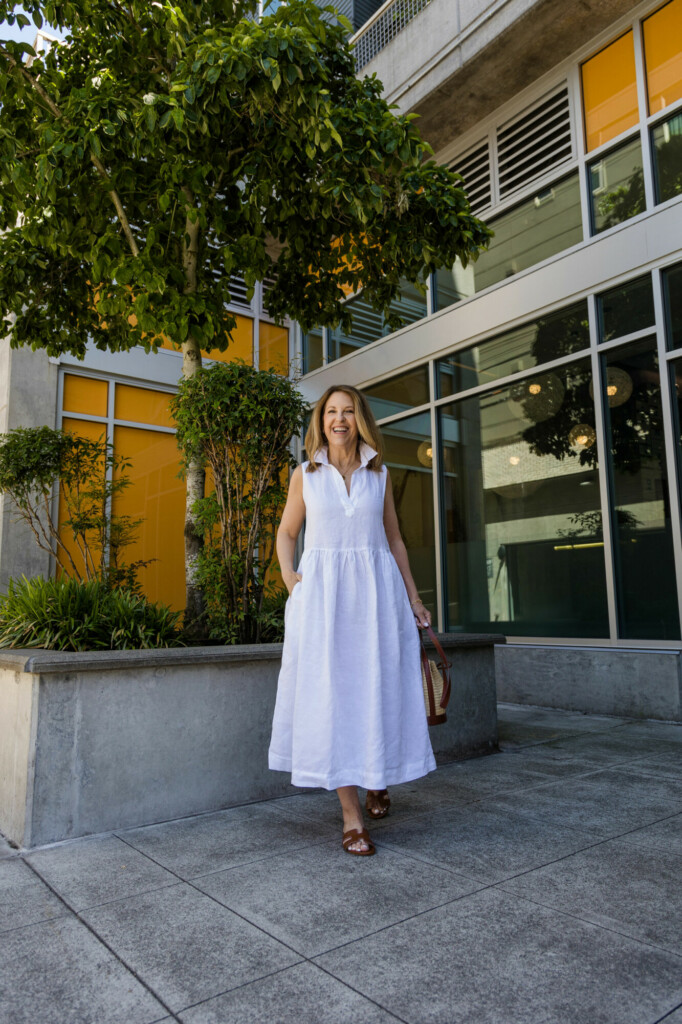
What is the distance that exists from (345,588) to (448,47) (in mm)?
8252

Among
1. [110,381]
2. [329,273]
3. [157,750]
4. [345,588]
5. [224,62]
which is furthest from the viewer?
[110,381]

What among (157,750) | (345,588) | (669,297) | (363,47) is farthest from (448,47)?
(157,750)

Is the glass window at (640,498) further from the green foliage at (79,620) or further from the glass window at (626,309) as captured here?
the green foliage at (79,620)

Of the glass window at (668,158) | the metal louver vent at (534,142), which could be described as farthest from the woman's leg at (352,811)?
the metal louver vent at (534,142)

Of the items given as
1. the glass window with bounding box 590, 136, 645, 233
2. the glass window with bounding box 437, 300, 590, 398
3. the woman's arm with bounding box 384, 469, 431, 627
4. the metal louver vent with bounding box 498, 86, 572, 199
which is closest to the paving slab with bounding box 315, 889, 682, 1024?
the woman's arm with bounding box 384, 469, 431, 627

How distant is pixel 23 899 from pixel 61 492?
705 centimetres

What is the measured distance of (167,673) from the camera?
3779 mm

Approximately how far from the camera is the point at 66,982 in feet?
6.85

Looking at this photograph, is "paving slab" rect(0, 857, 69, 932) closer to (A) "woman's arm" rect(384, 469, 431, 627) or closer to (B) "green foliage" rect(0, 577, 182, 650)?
(B) "green foliage" rect(0, 577, 182, 650)

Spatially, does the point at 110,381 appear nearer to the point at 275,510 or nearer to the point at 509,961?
the point at 275,510

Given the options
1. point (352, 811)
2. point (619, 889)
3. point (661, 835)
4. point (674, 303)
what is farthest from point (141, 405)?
point (619, 889)

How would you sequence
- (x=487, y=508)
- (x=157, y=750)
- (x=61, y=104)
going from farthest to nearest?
(x=487, y=508) → (x=61, y=104) → (x=157, y=750)

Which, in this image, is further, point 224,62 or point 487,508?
point 487,508

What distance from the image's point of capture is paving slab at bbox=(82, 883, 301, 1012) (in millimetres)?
2059
